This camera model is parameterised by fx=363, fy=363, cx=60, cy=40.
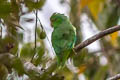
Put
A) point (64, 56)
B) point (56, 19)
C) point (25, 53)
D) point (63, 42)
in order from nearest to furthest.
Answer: point (25, 53), point (64, 56), point (63, 42), point (56, 19)

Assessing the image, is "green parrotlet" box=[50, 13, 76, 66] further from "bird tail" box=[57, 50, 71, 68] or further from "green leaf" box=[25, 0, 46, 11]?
"green leaf" box=[25, 0, 46, 11]

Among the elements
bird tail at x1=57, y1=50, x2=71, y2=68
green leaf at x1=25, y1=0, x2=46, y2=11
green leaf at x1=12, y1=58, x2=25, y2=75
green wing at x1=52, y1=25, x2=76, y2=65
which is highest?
green leaf at x1=25, y1=0, x2=46, y2=11

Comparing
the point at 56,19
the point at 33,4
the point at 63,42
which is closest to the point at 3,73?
the point at 33,4

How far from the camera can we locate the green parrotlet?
2.81 meters

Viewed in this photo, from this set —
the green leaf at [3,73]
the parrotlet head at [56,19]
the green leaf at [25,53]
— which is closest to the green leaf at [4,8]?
the green leaf at [3,73]

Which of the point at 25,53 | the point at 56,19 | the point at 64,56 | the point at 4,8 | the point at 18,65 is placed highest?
the point at 4,8

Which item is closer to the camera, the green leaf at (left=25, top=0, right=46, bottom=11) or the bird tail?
the green leaf at (left=25, top=0, right=46, bottom=11)

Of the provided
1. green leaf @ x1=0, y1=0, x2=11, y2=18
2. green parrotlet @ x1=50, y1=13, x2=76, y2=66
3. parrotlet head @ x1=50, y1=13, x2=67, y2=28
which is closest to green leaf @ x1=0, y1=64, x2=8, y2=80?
green leaf @ x1=0, y1=0, x2=11, y2=18

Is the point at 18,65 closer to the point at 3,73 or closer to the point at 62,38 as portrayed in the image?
the point at 3,73

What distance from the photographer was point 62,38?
2898 mm

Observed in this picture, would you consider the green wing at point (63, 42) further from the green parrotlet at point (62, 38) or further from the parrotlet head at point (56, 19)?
the parrotlet head at point (56, 19)

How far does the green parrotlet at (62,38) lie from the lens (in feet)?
9.21

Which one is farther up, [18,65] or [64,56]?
[18,65]

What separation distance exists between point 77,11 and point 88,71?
122cm
